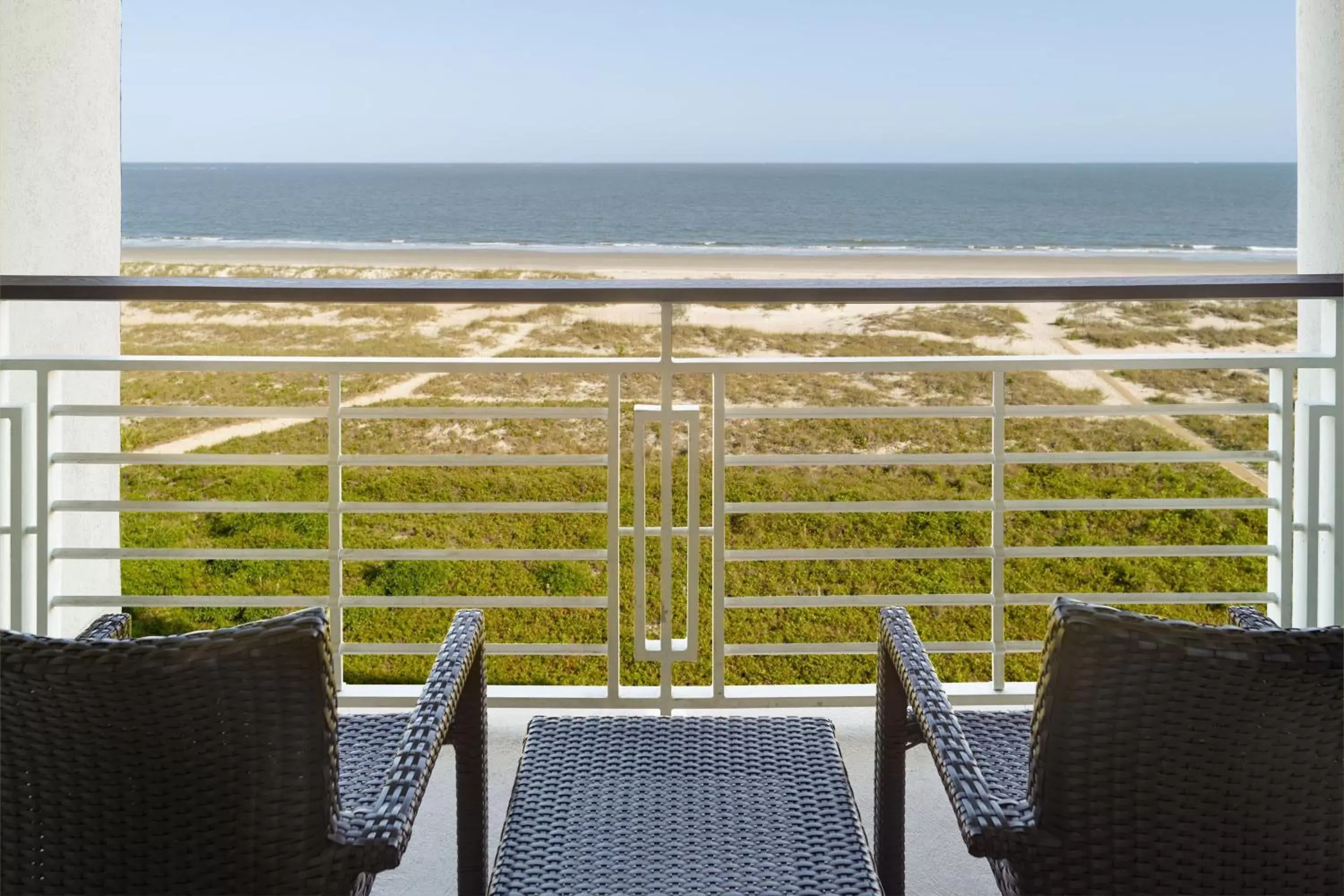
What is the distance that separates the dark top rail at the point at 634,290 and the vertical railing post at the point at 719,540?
11.7 inches

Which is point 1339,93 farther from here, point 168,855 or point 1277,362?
point 168,855

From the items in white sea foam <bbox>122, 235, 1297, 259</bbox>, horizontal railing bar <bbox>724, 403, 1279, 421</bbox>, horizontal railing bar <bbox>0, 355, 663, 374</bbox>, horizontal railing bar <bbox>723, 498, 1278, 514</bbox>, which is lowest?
horizontal railing bar <bbox>723, 498, 1278, 514</bbox>

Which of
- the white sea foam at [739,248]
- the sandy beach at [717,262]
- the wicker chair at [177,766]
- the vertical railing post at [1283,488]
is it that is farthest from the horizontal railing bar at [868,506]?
the white sea foam at [739,248]

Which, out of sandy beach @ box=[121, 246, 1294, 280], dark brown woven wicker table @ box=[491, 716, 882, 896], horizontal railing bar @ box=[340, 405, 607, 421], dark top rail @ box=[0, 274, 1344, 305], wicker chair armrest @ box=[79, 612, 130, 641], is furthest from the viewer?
sandy beach @ box=[121, 246, 1294, 280]

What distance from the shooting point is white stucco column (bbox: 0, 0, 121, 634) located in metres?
3.59

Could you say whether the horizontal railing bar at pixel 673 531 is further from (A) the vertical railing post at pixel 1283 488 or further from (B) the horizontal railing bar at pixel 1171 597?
(A) the vertical railing post at pixel 1283 488

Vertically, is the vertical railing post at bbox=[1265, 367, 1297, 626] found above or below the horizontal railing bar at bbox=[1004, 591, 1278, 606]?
above

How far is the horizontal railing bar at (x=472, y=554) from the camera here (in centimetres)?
278

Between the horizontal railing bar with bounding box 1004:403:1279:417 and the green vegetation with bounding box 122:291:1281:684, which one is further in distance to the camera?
the green vegetation with bounding box 122:291:1281:684

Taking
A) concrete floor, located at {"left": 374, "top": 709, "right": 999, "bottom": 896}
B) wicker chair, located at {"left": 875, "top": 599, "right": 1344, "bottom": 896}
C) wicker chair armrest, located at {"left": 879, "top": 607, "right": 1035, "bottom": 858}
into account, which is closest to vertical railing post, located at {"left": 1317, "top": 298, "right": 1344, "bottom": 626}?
concrete floor, located at {"left": 374, "top": 709, "right": 999, "bottom": 896}

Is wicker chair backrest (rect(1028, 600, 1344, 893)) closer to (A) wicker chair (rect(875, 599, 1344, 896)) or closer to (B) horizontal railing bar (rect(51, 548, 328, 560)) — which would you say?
(A) wicker chair (rect(875, 599, 1344, 896))

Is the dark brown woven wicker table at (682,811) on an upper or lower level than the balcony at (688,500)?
lower

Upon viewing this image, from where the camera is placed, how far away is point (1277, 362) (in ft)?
8.77

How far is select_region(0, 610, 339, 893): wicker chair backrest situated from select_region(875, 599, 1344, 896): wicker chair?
2.21 feet
